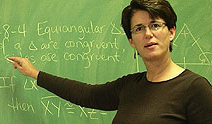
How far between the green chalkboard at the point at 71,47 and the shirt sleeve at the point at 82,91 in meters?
0.12

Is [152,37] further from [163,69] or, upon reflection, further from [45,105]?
[45,105]

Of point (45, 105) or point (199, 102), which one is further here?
point (45, 105)

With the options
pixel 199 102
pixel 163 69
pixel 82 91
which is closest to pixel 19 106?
pixel 82 91

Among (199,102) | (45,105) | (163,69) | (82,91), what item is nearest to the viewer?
(199,102)

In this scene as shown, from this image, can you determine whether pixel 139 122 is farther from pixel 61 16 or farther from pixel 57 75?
pixel 61 16

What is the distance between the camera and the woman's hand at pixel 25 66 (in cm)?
122

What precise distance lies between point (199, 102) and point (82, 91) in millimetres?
561

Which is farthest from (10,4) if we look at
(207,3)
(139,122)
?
(207,3)

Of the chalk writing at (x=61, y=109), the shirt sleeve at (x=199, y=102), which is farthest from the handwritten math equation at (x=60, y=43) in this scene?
the shirt sleeve at (x=199, y=102)

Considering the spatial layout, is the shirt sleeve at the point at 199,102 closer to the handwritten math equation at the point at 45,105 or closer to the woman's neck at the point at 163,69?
the woman's neck at the point at 163,69

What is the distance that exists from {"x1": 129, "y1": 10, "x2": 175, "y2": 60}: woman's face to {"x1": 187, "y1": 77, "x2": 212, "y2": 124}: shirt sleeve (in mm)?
162

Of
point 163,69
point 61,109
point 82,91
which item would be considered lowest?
point 61,109

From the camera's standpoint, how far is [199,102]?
80 centimetres

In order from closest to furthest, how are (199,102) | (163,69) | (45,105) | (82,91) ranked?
1. (199,102)
2. (163,69)
3. (82,91)
4. (45,105)
